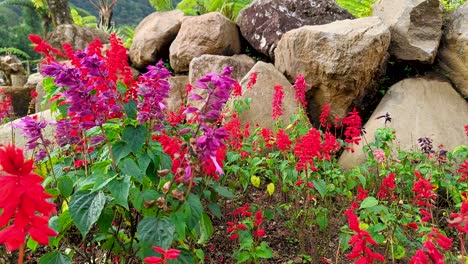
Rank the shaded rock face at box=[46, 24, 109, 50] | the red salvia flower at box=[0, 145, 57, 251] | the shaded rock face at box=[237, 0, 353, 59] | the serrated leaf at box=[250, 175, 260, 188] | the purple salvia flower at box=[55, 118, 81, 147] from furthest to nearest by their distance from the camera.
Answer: the shaded rock face at box=[46, 24, 109, 50] → the shaded rock face at box=[237, 0, 353, 59] → the serrated leaf at box=[250, 175, 260, 188] → the purple salvia flower at box=[55, 118, 81, 147] → the red salvia flower at box=[0, 145, 57, 251]

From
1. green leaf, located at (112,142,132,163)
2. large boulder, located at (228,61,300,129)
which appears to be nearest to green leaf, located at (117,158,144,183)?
green leaf, located at (112,142,132,163)

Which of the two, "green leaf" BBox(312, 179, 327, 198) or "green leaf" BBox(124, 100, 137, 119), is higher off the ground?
"green leaf" BBox(124, 100, 137, 119)

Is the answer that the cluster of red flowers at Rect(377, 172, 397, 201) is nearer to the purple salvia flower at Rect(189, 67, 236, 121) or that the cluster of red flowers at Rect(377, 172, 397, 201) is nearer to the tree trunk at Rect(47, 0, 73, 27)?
the purple salvia flower at Rect(189, 67, 236, 121)

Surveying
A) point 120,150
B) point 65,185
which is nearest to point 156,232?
point 120,150

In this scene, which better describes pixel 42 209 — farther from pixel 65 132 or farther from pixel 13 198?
pixel 65 132

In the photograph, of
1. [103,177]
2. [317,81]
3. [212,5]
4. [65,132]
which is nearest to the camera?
[103,177]

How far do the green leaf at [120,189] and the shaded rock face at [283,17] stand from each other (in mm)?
4772

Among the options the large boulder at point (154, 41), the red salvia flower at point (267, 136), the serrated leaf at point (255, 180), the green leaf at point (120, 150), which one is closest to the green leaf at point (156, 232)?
the green leaf at point (120, 150)

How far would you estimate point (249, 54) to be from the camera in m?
6.56

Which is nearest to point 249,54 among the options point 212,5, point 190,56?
point 190,56

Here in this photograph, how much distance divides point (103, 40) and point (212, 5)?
3.12 m

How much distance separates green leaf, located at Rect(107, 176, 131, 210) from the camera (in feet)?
4.51

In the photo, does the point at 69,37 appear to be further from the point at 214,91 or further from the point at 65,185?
the point at 214,91

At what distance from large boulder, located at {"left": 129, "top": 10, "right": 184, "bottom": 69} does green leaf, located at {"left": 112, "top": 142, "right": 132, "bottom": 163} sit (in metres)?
5.52
